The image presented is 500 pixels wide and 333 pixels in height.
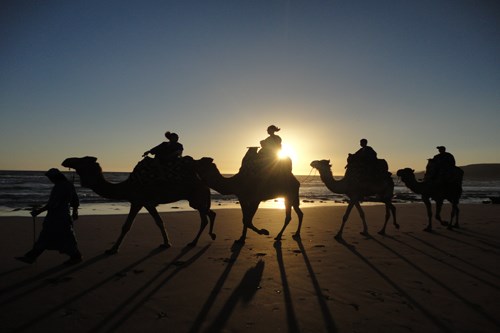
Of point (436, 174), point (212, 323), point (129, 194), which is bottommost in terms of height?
point (212, 323)

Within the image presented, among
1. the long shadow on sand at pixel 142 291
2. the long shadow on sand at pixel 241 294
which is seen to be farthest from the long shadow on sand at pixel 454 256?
the long shadow on sand at pixel 142 291

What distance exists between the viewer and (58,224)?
22.7 feet

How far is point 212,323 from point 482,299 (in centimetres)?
376

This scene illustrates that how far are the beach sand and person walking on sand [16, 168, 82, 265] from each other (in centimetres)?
35

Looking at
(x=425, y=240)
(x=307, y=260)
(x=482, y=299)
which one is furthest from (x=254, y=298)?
(x=425, y=240)

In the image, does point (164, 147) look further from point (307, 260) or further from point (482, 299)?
point (482, 299)

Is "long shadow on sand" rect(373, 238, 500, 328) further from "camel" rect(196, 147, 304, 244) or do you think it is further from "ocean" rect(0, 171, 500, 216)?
"ocean" rect(0, 171, 500, 216)

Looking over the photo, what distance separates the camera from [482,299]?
510 centimetres

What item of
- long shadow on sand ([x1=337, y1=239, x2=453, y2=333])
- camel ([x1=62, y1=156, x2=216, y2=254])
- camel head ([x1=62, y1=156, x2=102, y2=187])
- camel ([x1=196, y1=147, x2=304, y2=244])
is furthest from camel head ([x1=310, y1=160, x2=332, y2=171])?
camel head ([x1=62, y1=156, x2=102, y2=187])

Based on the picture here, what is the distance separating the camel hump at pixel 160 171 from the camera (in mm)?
8750

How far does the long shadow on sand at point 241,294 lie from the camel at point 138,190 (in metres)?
2.92

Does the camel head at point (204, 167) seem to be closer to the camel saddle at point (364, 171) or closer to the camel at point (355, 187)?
the camel at point (355, 187)

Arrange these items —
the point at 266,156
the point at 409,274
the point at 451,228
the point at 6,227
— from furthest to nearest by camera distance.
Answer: the point at 451,228
the point at 6,227
the point at 266,156
the point at 409,274

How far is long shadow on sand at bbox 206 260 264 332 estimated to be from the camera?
423 centimetres
